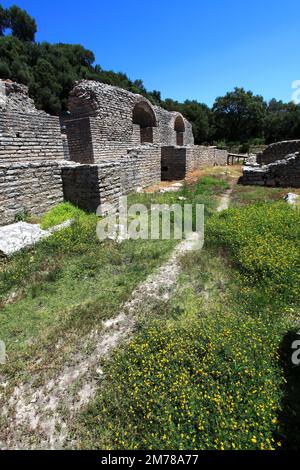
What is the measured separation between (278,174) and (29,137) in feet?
33.6

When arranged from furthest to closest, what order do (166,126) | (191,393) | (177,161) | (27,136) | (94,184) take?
(166,126) < (177,161) < (27,136) < (94,184) < (191,393)

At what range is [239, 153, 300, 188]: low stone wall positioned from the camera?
11.0 meters

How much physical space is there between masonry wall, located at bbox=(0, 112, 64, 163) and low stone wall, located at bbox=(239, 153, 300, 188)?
8.44 meters

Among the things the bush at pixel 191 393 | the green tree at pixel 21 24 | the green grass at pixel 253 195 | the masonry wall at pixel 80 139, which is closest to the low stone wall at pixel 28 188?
the masonry wall at pixel 80 139

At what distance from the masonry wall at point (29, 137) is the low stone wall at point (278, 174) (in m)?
8.44

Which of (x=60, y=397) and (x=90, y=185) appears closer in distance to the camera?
(x=60, y=397)

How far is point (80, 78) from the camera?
3881cm

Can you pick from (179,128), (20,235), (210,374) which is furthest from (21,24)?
(210,374)

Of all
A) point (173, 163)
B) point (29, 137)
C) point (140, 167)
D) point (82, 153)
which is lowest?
point (140, 167)

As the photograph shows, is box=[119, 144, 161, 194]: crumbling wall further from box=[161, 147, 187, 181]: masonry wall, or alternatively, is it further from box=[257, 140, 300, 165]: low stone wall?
box=[257, 140, 300, 165]: low stone wall

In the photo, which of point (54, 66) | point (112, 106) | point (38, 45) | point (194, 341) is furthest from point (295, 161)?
point (38, 45)

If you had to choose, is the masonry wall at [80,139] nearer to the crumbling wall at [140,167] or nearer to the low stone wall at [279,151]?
the crumbling wall at [140,167]

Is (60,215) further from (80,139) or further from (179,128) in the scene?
(179,128)

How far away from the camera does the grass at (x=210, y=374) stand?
2094 millimetres
